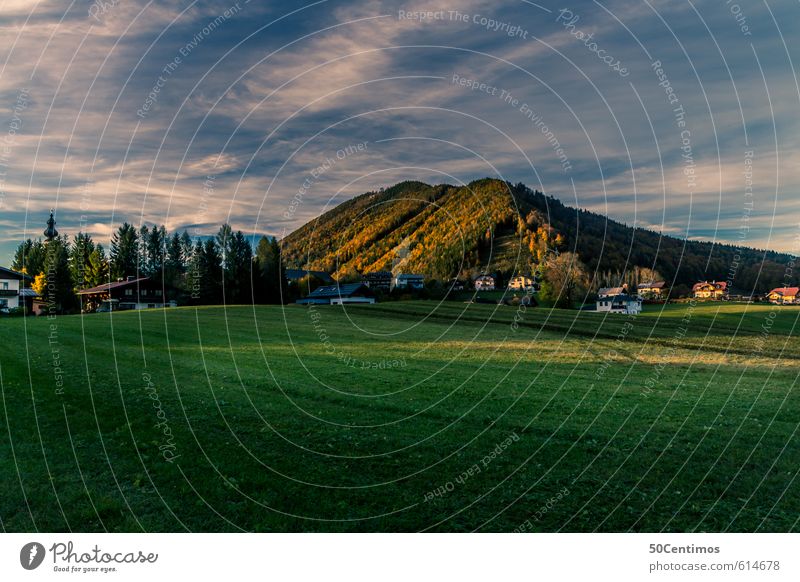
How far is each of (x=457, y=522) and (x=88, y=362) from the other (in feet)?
72.7

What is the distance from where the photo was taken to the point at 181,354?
2831 cm

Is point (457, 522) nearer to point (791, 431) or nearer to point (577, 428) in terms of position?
point (577, 428)

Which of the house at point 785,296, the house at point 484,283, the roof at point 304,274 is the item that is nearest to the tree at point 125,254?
the roof at point 304,274

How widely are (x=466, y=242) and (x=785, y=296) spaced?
33537 mm

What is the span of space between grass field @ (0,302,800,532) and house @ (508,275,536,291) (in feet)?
131

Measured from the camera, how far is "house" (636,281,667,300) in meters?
57.3

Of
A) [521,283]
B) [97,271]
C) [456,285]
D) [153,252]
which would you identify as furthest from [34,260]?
[521,283]

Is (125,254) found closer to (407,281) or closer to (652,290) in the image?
(407,281)

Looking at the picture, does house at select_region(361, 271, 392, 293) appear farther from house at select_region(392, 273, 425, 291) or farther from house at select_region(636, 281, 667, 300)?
house at select_region(636, 281, 667, 300)

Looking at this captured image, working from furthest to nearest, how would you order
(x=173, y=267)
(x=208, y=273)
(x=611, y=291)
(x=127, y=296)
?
(x=173, y=267)
(x=127, y=296)
(x=208, y=273)
(x=611, y=291)

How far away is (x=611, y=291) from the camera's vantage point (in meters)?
60.7

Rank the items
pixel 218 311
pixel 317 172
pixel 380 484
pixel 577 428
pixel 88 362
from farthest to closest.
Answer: pixel 218 311 < pixel 88 362 < pixel 317 172 < pixel 577 428 < pixel 380 484

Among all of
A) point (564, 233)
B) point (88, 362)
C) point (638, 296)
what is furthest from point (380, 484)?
point (564, 233)

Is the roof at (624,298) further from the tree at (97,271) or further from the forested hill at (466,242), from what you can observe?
the tree at (97,271)
